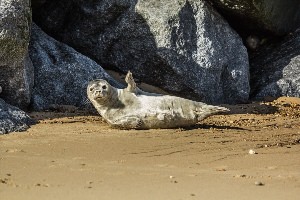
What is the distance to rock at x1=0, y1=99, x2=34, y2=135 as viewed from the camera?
621cm

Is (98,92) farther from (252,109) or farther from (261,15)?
(261,15)

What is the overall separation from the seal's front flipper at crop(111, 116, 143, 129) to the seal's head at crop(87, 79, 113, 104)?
0.91 feet

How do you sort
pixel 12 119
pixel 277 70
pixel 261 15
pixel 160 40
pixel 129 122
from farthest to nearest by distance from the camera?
pixel 277 70 < pixel 261 15 < pixel 160 40 < pixel 129 122 < pixel 12 119

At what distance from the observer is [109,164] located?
16.5ft

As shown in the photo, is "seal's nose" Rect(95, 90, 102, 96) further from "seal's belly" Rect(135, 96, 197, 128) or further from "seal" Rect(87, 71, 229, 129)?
"seal's belly" Rect(135, 96, 197, 128)

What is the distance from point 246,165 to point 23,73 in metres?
3.16

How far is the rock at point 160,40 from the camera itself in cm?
885

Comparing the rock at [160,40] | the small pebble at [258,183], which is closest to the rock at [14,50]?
the rock at [160,40]

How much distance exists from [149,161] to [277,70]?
5204mm

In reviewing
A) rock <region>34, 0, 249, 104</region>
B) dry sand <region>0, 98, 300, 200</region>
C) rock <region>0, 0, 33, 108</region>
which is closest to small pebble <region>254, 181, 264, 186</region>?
dry sand <region>0, 98, 300, 200</region>

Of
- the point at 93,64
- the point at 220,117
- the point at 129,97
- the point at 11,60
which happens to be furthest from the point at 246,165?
the point at 93,64

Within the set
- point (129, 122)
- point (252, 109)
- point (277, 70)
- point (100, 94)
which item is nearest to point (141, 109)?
point (129, 122)

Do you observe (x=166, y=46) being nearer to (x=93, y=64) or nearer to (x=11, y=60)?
(x=93, y=64)

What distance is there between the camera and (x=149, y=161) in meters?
5.20
